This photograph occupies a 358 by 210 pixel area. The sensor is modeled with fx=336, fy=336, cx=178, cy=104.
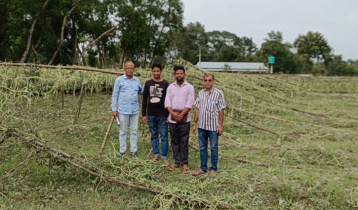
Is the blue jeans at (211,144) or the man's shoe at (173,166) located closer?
the blue jeans at (211,144)

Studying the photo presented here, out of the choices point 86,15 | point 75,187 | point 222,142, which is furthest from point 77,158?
point 86,15

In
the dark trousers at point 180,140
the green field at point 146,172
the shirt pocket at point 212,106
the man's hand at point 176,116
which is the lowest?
the green field at point 146,172

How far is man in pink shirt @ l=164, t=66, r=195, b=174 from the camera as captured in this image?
4.65 meters

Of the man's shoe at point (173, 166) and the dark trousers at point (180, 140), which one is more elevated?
the dark trousers at point (180, 140)

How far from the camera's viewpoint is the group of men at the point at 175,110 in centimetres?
450

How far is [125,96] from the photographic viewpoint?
4.95 meters

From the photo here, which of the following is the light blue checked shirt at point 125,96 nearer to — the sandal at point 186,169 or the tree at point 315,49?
the sandal at point 186,169

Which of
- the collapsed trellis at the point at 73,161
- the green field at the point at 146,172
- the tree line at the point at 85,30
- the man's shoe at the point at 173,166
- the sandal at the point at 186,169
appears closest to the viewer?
the green field at the point at 146,172

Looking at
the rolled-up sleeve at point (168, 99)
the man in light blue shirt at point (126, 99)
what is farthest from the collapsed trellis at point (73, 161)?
the rolled-up sleeve at point (168, 99)

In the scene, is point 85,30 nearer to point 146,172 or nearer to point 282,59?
point 146,172

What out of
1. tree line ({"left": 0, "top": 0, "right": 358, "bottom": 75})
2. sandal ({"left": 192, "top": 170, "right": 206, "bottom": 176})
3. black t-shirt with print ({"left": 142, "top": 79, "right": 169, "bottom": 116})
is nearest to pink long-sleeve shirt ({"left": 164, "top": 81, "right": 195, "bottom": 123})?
black t-shirt with print ({"left": 142, "top": 79, "right": 169, "bottom": 116})

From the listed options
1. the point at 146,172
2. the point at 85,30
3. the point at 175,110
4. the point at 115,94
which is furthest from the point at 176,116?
the point at 85,30

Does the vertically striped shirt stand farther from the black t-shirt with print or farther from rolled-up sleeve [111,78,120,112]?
rolled-up sleeve [111,78,120,112]

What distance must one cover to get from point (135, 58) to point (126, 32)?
571cm
